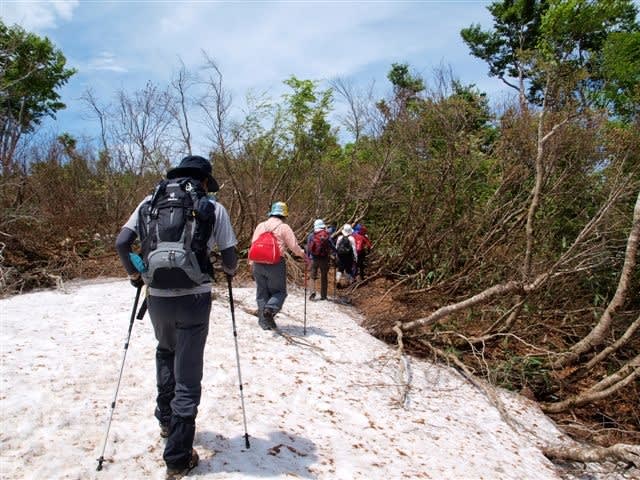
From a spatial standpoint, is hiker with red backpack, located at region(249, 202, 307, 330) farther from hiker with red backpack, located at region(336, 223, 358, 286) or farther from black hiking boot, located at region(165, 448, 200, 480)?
hiker with red backpack, located at region(336, 223, 358, 286)

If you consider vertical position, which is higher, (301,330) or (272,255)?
(272,255)

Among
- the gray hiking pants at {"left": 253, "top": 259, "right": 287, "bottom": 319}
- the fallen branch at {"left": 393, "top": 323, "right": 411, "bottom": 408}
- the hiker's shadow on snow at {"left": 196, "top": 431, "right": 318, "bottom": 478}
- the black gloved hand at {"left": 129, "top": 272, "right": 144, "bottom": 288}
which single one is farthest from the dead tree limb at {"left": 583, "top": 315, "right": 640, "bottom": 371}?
the black gloved hand at {"left": 129, "top": 272, "right": 144, "bottom": 288}

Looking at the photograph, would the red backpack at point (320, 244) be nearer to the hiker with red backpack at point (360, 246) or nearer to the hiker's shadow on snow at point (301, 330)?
the hiker's shadow on snow at point (301, 330)

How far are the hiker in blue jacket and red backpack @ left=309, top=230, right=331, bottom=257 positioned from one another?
669 centimetres

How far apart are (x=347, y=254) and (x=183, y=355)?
9.48 meters

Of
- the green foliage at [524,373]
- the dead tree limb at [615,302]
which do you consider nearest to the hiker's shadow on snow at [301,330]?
the green foliage at [524,373]

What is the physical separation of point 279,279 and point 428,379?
2711 mm

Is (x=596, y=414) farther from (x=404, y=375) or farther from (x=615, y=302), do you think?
(x=404, y=375)

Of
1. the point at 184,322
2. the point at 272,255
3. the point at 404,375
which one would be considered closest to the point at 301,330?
the point at 272,255

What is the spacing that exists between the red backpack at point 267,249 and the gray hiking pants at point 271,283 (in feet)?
0.50

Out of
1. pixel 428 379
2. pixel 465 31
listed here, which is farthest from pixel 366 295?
pixel 465 31

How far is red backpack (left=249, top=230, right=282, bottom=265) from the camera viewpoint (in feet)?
22.3

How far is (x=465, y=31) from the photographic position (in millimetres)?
25234

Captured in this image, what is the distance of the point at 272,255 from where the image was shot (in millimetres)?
6781
